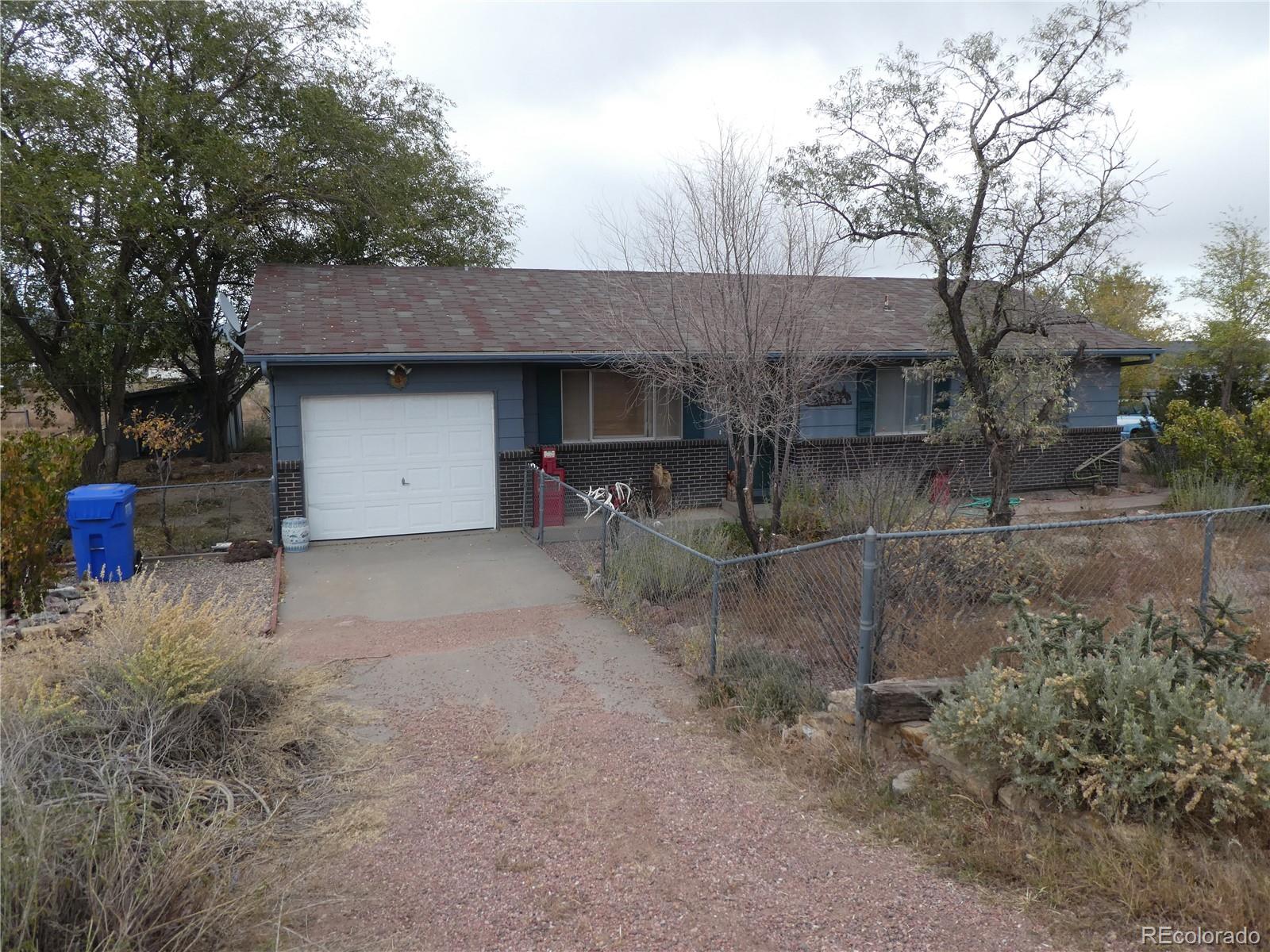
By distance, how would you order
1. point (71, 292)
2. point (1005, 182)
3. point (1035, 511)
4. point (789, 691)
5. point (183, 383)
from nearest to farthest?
1. point (789, 691)
2. point (1005, 182)
3. point (1035, 511)
4. point (71, 292)
5. point (183, 383)

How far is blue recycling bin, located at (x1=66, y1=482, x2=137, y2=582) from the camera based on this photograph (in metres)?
9.34

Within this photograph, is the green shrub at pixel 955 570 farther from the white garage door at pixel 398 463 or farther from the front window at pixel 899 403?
the front window at pixel 899 403

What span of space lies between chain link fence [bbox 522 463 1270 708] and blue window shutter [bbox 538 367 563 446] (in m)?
4.00

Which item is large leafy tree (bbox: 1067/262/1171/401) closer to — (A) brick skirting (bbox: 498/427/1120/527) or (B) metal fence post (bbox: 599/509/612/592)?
(A) brick skirting (bbox: 498/427/1120/527)

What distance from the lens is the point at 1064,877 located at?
370 cm

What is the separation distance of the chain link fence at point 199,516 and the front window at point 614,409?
4.64m

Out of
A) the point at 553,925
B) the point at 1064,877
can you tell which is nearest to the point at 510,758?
the point at 553,925

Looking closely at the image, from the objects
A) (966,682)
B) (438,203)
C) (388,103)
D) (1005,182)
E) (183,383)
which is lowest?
(966,682)

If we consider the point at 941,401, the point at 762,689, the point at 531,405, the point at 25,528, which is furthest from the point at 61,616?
the point at 941,401

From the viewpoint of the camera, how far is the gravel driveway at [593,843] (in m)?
3.56

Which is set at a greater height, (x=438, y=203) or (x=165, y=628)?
(x=438, y=203)

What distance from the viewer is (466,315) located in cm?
1376

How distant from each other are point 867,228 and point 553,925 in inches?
314

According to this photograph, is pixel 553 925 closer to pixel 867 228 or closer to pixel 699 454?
pixel 867 228
